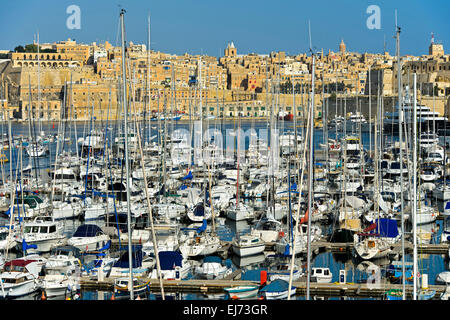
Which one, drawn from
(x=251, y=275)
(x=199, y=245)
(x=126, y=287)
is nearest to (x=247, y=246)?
(x=199, y=245)

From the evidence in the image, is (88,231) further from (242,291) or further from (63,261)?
(242,291)

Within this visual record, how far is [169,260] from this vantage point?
626 centimetres

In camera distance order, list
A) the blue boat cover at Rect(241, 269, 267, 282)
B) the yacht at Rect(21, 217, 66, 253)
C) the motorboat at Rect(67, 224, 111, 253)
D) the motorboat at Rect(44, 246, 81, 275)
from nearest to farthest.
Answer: the motorboat at Rect(44, 246, 81, 275) < the blue boat cover at Rect(241, 269, 267, 282) < the motorboat at Rect(67, 224, 111, 253) < the yacht at Rect(21, 217, 66, 253)

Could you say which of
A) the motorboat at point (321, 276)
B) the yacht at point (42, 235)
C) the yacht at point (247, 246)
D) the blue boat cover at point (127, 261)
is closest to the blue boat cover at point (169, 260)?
the blue boat cover at point (127, 261)

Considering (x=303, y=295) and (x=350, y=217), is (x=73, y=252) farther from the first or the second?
(x=350, y=217)

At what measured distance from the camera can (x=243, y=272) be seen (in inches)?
267

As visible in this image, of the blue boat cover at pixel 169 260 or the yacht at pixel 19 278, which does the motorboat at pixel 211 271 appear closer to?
the blue boat cover at pixel 169 260

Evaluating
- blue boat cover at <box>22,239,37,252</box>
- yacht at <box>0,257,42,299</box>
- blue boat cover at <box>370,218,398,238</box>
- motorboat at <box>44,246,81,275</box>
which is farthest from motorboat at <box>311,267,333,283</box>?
blue boat cover at <box>22,239,37,252</box>

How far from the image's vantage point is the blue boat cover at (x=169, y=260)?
6.18 metres

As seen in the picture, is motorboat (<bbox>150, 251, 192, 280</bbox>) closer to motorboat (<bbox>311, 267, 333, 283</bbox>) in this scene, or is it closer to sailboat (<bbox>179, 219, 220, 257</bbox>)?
sailboat (<bbox>179, 219, 220, 257</bbox>)

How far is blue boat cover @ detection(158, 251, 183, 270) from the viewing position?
6184 mm
